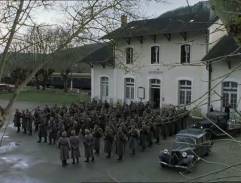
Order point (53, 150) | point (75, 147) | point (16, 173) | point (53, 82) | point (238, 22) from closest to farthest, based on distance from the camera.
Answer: point (238, 22), point (16, 173), point (75, 147), point (53, 150), point (53, 82)

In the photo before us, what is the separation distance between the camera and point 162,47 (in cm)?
3453

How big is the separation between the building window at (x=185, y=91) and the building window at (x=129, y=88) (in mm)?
5229

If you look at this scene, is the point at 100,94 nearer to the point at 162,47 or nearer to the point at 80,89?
the point at 162,47

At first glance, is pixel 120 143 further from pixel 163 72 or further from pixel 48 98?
pixel 48 98

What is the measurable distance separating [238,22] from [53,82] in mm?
69151

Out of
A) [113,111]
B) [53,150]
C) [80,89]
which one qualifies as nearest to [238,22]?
[53,150]

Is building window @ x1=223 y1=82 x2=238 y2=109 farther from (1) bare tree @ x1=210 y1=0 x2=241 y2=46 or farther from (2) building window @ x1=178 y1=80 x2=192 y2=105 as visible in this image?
(1) bare tree @ x1=210 y1=0 x2=241 y2=46

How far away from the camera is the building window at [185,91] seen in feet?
108

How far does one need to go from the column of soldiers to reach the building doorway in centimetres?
504

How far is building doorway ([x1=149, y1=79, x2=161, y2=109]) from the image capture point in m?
35.4

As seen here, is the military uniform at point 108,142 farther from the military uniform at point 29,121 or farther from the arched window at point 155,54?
the arched window at point 155,54

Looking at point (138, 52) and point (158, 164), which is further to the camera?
point (138, 52)

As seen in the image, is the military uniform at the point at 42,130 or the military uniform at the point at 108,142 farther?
the military uniform at the point at 42,130

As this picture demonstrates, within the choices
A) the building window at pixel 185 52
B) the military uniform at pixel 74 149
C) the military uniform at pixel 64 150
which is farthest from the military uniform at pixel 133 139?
the building window at pixel 185 52
